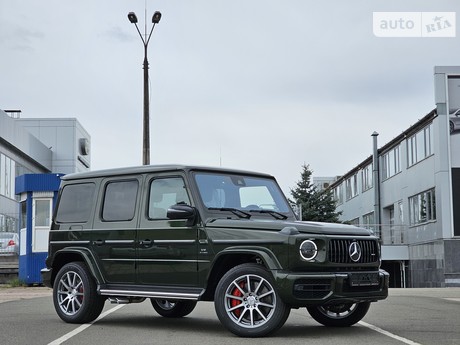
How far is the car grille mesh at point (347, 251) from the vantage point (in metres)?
9.01

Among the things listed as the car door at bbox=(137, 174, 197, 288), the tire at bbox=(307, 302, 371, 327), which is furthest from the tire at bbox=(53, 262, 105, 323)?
the tire at bbox=(307, 302, 371, 327)

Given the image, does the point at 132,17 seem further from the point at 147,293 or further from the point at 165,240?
the point at 147,293

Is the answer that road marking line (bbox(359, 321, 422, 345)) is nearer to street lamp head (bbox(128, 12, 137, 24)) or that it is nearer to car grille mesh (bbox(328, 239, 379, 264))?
car grille mesh (bbox(328, 239, 379, 264))

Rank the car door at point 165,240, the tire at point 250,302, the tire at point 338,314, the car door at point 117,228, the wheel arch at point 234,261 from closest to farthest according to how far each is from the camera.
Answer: the tire at point 250,302
the wheel arch at point 234,261
the car door at point 165,240
the tire at point 338,314
the car door at point 117,228

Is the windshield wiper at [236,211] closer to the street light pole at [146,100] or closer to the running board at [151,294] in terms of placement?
the running board at [151,294]

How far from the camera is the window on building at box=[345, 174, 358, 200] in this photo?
6417cm

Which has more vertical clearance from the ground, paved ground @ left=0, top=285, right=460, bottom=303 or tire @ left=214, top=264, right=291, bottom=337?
tire @ left=214, top=264, right=291, bottom=337

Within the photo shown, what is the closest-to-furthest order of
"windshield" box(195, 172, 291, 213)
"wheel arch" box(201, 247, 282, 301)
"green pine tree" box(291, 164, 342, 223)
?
"wheel arch" box(201, 247, 282, 301)
"windshield" box(195, 172, 291, 213)
"green pine tree" box(291, 164, 342, 223)

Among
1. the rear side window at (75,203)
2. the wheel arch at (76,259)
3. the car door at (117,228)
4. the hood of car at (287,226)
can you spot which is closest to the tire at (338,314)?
the hood of car at (287,226)

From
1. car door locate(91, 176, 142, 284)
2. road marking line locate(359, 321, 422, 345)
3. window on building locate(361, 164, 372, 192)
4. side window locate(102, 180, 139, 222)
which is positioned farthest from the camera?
window on building locate(361, 164, 372, 192)

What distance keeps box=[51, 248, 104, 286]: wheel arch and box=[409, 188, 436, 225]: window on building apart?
31.0m

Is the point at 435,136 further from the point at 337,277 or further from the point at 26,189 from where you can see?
the point at 337,277

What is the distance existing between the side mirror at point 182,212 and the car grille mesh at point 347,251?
1.69 metres

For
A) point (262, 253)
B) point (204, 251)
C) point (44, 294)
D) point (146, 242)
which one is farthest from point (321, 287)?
point (44, 294)
